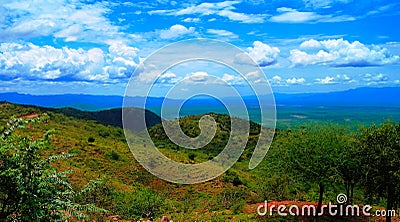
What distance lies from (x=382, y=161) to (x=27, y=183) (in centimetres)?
1397

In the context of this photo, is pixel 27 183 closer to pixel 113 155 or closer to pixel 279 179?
pixel 279 179

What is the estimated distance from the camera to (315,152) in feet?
57.1

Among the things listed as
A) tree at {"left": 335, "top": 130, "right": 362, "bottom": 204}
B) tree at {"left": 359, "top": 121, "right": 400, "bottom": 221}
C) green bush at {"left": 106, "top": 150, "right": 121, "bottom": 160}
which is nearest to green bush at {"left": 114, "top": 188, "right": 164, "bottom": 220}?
tree at {"left": 335, "top": 130, "right": 362, "bottom": 204}

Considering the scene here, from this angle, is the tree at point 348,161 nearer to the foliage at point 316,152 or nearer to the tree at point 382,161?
the foliage at point 316,152

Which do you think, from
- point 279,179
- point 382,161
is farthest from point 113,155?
point 382,161

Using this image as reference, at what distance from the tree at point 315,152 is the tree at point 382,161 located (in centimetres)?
134

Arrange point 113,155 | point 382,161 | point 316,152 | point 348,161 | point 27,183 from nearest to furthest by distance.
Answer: point 27,183 < point 382,161 < point 348,161 < point 316,152 < point 113,155

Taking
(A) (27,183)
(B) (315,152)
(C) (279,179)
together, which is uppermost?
(A) (27,183)

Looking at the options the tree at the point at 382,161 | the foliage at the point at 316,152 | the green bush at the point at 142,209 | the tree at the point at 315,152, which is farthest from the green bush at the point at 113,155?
the tree at the point at 382,161

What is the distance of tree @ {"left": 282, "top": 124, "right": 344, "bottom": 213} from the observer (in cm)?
1700

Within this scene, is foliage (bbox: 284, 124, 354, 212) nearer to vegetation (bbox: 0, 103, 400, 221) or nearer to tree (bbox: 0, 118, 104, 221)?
vegetation (bbox: 0, 103, 400, 221)

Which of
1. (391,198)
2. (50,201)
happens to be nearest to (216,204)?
(391,198)

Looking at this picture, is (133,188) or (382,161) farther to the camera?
(133,188)

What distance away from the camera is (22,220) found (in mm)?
7301
